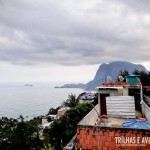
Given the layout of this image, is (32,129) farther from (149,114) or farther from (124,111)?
(149,114)

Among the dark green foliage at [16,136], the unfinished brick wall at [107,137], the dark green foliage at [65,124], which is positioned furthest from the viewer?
the dark green foliage at [65,124]

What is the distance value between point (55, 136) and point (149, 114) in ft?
74.0

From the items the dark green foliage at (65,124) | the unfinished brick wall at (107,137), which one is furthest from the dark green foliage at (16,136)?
the unfinished brick wall at (107,137)

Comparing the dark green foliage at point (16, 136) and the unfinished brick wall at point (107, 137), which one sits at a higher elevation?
the unfinished brick wall at point (107, 137)

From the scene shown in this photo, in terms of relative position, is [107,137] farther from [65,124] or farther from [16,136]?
[65,124]

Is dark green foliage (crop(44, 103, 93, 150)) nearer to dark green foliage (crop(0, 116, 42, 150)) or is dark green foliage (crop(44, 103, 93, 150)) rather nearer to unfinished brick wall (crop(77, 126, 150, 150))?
dark green foliage (crop(0, 116, 42, 150))

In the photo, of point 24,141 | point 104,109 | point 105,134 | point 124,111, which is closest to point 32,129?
point 24,141

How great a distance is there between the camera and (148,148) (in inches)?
364

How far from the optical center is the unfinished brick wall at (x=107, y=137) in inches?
373

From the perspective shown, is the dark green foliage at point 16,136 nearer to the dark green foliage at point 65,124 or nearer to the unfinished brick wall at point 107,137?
the dark green foliage at point 65,124

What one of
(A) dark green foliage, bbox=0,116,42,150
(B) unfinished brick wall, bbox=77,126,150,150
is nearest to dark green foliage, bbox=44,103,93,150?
(A) dark green foliage, bbox=0,116,42,150

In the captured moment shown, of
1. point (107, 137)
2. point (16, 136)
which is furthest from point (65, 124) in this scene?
point (107, 137)

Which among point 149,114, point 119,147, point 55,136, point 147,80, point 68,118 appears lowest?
point 55,136

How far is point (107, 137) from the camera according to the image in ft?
32.5
